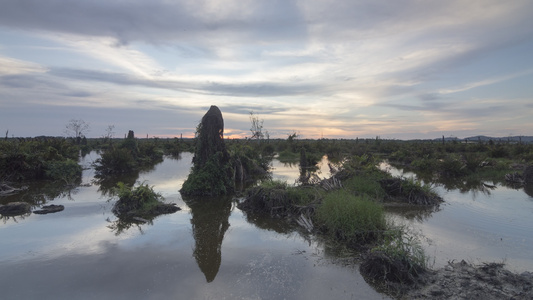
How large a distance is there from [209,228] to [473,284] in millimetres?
5818

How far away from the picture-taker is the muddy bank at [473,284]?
163 inches

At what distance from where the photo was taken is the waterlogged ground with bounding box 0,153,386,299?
14.9 feet

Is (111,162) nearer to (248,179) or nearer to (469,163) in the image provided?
(248,179)

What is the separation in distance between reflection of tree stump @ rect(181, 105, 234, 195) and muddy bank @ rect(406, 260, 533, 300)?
8.64 m

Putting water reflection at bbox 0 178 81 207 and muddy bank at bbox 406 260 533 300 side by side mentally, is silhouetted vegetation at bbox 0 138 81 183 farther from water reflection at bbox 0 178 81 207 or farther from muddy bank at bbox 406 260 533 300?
muddy bank at bbox 406 260 533 300

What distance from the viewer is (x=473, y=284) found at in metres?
4.43

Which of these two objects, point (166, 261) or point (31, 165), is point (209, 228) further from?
point (31, 165)

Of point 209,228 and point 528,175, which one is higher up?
point 528,175

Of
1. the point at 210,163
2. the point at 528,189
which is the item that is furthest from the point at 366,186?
the point at 528,189

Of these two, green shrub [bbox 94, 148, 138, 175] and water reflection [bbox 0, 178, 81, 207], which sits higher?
green shrub [bbox 94, 148, 138, 175]

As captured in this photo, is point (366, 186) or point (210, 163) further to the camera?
point (210, 163)

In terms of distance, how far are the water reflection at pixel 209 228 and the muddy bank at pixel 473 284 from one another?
134 inches

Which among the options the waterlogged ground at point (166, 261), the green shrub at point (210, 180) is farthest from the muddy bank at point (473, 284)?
the green shrub at point (210, 180)

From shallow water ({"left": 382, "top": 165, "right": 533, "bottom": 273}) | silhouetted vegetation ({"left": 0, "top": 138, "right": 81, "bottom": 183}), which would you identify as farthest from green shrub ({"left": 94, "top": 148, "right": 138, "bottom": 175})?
shallow water ({"left": 382, "top": 165, "right": 533, "bottom": 273})
